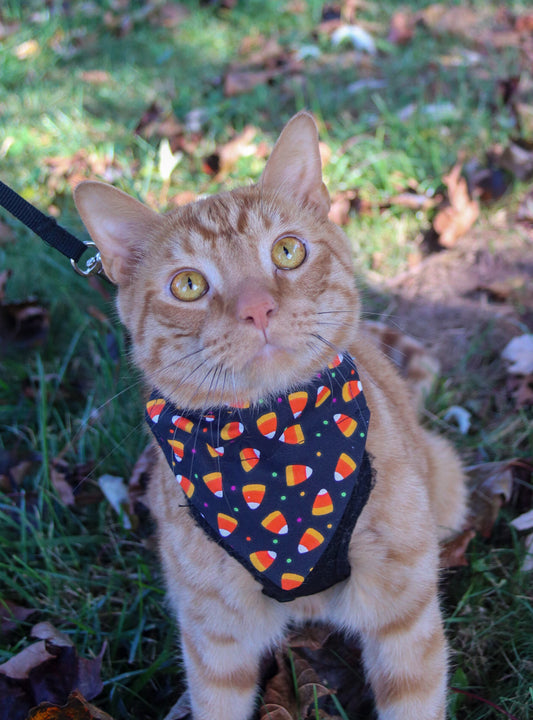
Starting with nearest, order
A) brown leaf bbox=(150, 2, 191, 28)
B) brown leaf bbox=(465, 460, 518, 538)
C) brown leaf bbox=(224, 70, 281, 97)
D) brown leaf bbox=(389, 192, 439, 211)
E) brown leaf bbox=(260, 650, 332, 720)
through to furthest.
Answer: brown leaf bbox=(260, 650, 332, 720) → brown leaf bbox=(465, 460, 518, 538) → brown leaf bbox=(389, 192, 439, 211) → brown leaf bbox=(224, 70, 281, 97) → brown leaf bbox=(150, 2, 191, 28)

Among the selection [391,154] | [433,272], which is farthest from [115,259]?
[391,154]

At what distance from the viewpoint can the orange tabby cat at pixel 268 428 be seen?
154cm

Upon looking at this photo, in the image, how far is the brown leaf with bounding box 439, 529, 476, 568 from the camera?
2.07m

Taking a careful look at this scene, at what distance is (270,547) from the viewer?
1.61m

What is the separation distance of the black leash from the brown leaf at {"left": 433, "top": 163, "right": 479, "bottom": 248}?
77.1 inches

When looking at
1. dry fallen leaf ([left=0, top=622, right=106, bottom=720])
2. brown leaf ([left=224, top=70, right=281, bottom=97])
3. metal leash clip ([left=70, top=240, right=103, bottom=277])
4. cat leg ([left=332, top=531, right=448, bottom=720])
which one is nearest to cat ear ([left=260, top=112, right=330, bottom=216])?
metal leash clip ([left=70, top=240, right=103, bottom=277])

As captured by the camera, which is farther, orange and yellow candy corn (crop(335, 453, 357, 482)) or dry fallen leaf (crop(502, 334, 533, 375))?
dry fallen leaf (crop(502, 334, 533, 375))

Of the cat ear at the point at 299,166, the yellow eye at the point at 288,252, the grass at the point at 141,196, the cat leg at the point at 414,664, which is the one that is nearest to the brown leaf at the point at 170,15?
the grass at the point at 141,196

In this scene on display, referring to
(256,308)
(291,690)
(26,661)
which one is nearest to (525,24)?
(256,308)

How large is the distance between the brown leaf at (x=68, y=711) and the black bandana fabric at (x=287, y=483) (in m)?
0.60

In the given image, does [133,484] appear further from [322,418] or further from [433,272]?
[433,272]

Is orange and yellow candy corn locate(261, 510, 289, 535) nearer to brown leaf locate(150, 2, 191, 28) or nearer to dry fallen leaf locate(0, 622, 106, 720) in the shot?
dry fallen leaf locate(0, 622, 106, 720)

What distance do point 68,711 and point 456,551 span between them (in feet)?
4.20

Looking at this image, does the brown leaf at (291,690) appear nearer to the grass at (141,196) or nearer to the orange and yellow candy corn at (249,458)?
the grass at (141,196)
